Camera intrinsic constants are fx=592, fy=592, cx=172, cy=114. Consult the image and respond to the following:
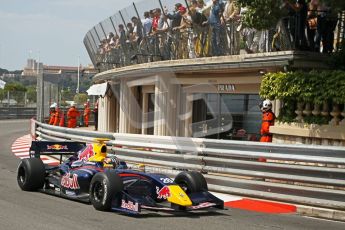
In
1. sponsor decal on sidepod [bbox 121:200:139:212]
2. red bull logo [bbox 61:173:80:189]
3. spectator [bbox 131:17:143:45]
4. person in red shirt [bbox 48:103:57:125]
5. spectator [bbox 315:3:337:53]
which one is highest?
spectator [bbox 131:17:143:45]

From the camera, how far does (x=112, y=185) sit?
8133mm

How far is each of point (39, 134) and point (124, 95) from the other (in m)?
3.44

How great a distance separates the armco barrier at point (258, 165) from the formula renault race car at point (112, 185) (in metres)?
1.47

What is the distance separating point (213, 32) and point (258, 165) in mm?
5457

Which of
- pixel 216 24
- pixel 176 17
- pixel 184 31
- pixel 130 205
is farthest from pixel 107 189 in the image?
pixel 176 17

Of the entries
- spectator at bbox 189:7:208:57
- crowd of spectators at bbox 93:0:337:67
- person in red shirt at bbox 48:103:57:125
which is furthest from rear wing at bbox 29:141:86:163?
person in red shirt at bbox 48:103:57:125

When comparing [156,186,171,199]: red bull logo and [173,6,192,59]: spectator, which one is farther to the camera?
[173,6,192,59]: spectator

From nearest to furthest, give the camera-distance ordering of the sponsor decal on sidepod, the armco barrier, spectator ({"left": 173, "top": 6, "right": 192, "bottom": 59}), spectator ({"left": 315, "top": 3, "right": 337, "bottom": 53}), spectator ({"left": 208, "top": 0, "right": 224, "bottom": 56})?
the sponsor decal on sidepod < the armco barrier < spectator ({"left": 315, "top": 3, "right": 337, "bottom": 53}) < spectator ({"left": 208, "top": 0, "right": 224, "bottom": 56}) < spectator ({"left": 173, "top": 6, "right": 192, "bottom": 59})

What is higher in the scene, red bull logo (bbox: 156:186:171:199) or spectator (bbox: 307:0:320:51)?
spectator (bbox: 307:0:320:51)

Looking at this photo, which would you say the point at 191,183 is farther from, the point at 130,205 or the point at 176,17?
the point at 176,17

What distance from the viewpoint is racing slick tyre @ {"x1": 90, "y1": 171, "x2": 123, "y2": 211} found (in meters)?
8.14

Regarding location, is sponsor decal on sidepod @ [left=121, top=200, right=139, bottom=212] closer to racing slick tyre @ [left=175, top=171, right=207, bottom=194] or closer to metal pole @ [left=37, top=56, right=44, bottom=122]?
racing slick tyre @ [left=175, top=171, right=207, bottom=194]

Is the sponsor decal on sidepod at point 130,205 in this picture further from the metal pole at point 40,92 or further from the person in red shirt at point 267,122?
the metal pole at point 40,92

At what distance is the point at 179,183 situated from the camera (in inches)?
362
